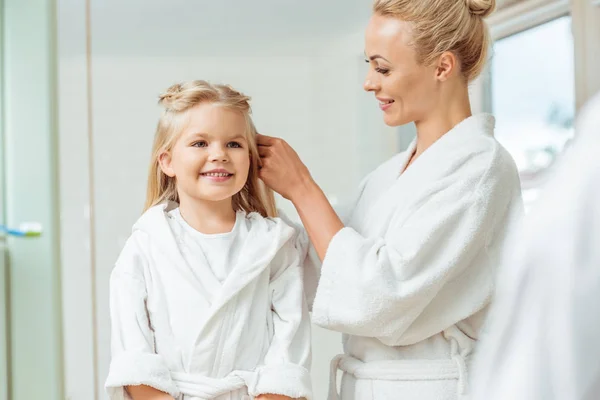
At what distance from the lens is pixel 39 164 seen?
1891mm

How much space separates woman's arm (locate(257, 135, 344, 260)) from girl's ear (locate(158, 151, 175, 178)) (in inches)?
6.4

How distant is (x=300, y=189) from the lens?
1.39 meters

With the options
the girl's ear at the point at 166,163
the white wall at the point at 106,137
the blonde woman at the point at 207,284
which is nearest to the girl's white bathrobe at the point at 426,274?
the blonde woman at the point at 207,284

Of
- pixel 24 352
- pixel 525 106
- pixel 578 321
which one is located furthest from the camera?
pixel 525 106

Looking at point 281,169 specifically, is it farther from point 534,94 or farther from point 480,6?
point 534,94

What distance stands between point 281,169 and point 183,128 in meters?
0.19

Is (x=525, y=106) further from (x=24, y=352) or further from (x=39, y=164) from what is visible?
(x=24, y=352)

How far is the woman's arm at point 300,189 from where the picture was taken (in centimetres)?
133

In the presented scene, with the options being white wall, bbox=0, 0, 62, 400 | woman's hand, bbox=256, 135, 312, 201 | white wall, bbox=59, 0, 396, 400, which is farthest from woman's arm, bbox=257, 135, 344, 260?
white wall, bbox=0, 0, 62, 400

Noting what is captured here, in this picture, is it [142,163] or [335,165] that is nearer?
[142,163]

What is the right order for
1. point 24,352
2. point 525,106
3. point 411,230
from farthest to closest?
1. point 525,106
2. point 24,352
3. point 411,230

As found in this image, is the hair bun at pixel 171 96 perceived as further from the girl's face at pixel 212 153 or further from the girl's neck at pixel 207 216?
the girl's neck at pixel 207 216

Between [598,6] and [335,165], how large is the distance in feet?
2.60

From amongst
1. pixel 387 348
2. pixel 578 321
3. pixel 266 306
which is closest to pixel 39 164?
pixel 266 306
